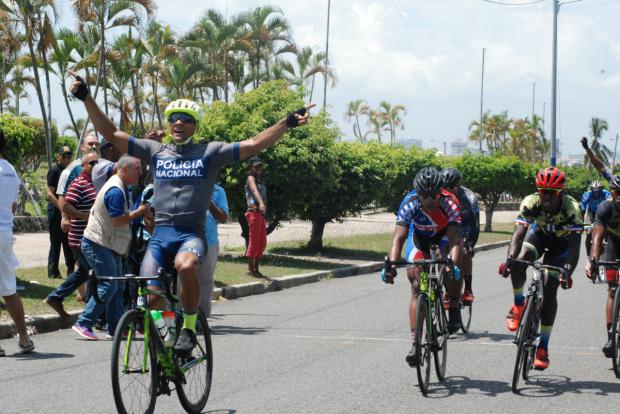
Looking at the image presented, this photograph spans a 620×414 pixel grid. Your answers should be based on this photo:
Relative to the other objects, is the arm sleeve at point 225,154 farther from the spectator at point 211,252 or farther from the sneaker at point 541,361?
the sneaker at point 541,361

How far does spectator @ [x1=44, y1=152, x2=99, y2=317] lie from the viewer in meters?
10.2

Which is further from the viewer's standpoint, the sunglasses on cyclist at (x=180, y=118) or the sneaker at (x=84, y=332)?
the sneaker at (x=84, y=332)

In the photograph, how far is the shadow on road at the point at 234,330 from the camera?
10.5 m

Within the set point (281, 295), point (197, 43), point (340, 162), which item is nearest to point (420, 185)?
point (281, 295)

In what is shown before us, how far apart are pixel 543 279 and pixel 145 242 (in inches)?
176

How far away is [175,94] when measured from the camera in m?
47.1

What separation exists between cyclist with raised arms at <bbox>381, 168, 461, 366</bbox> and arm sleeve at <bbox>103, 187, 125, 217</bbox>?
8.62 ft

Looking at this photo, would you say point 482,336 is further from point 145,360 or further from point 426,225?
point 145,360

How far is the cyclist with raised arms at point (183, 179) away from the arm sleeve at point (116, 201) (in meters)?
2.62

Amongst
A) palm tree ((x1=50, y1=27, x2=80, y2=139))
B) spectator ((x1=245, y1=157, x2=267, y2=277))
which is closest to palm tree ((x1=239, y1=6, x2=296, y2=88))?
palm tree ((x1=50, y1=27, x2=80, y2=139))

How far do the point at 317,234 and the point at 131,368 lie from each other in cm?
1619

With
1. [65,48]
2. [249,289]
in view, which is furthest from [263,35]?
[249,289]

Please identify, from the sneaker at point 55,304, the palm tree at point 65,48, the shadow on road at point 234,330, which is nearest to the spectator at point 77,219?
the sneaker at point 55,304

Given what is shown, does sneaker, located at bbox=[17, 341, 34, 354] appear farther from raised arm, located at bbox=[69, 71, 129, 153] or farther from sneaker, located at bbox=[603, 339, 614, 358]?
sneaker, located at bbox=[603, 339, 614, 358]
